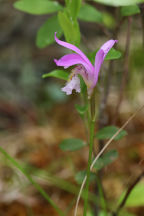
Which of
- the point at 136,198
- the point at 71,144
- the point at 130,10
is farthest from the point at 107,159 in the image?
the point at 130,10

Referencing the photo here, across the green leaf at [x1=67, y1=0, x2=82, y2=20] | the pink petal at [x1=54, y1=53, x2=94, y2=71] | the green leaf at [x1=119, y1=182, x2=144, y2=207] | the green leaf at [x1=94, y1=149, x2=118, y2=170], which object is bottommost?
the green leaf at [x1=119, y1=182, x2=144, y2=207]

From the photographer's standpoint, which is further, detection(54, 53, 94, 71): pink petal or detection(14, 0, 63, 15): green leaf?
detection(14, 0, 63, 15): green leaf

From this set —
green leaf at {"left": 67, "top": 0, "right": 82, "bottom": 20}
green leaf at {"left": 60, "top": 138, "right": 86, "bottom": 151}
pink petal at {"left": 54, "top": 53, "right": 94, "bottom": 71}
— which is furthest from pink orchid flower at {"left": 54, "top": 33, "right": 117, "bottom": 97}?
green leaf at {"left": 60, "top": 138, "right": 86, "bottom": 151}

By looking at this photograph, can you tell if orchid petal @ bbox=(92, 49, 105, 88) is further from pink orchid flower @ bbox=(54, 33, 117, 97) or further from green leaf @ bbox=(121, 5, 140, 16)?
green leaf @ bbox=(121, 5, 140, 16)

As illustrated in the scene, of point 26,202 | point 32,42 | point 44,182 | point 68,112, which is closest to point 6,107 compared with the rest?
point 68,112

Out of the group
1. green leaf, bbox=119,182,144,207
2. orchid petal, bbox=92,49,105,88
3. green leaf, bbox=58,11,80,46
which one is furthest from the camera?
green leaf, bbox=119,182,144,207

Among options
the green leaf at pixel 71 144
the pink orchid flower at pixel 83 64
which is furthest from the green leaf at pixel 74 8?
the green leaf at pixel 71 144

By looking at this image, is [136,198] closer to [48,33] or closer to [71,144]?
[71,144]

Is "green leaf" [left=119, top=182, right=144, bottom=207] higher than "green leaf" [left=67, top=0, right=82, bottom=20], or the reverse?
"green leaf" [left=67, top=0, right=82, bottom=20]

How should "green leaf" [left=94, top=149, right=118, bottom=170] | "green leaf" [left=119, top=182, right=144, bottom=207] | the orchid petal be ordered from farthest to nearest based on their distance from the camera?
1. "green leaf" [left=119, top=182, right=144, bottom=207]
2. "green leaf" [left=94, top=149, right=118, bottom=170]
3. the orchid petal

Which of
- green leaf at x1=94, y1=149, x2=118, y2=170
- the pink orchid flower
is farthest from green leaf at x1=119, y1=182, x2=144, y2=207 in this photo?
the pink orchid flower
